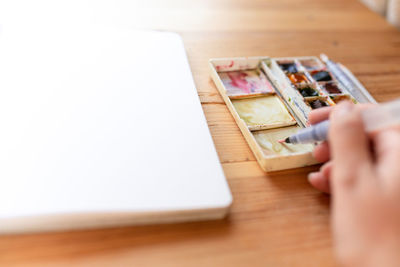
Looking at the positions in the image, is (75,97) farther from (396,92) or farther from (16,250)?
(396,92)

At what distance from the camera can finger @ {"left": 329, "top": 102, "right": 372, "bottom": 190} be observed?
35cm

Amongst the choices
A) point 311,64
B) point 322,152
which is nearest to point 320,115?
point 322,152

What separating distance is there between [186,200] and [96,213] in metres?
0.10

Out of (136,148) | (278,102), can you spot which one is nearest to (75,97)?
(136,148)

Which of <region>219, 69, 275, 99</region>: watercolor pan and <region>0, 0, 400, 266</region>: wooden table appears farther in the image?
<region>219, 69, 275, 99</region>: watercolor pan

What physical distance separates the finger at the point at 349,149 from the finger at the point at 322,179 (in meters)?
0.09

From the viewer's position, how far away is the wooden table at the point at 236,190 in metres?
0.39

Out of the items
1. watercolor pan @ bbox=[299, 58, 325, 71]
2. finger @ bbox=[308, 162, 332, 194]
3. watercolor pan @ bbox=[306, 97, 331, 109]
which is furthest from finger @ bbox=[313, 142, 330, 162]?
watercolor pan @ bbox=[299, 58, 325, 71]

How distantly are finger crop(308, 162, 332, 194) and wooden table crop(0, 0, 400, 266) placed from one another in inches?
0.6

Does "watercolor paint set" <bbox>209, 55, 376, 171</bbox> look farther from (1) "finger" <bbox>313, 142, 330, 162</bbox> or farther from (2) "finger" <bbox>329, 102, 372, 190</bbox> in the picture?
(2) "finger" <bbox>329, 102, 372, 190</bbox>

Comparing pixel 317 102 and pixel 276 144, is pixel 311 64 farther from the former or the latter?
pixel 276 144

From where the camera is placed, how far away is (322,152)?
0.48 meters

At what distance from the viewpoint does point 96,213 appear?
0.40m

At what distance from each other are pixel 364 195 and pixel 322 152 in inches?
5.9
